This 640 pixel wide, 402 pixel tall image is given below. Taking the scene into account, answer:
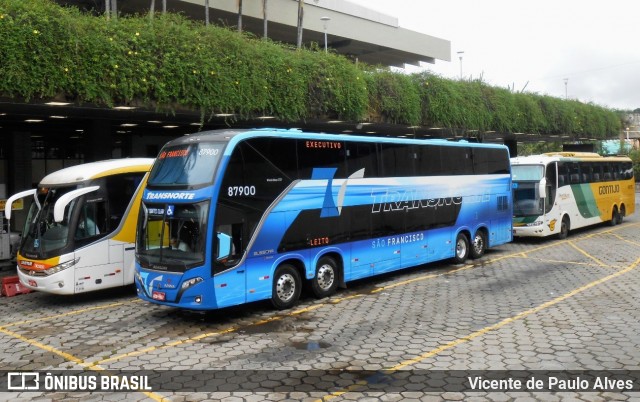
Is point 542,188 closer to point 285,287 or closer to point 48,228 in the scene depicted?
point 285,287

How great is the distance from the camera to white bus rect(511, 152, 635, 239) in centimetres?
→ 2141

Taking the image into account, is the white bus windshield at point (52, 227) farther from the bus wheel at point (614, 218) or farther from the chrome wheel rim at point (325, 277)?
the bus wheel at point (614, 218)

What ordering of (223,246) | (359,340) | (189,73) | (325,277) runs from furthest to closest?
(189,73), (325,277), (223,246), (359,340)

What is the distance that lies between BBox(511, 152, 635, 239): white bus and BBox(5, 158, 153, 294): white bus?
46.6ft

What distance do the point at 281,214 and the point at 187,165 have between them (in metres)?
Result: 2.03

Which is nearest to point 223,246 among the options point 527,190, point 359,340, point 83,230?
point 359,340

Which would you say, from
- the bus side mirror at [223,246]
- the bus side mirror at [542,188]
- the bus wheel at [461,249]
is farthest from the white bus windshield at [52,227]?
the bus side mirror at [542,188]

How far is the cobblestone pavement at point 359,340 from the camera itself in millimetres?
7148

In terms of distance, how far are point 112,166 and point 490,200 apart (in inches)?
450

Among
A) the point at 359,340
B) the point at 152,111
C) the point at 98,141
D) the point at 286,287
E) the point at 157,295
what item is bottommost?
the point at 359,340

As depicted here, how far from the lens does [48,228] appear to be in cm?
1262

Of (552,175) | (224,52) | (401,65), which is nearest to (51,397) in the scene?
(224,52)

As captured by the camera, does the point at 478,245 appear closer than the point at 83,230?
No

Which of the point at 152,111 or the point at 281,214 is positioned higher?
the point at 152,111
